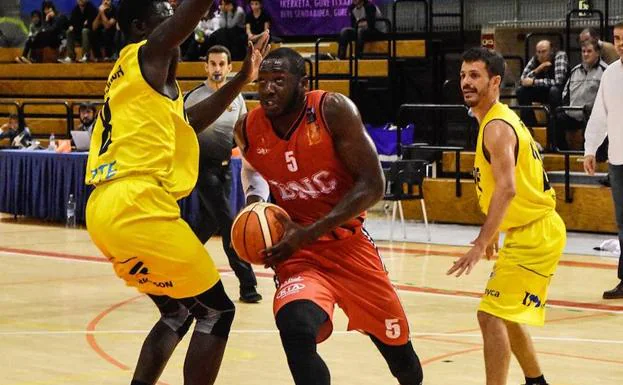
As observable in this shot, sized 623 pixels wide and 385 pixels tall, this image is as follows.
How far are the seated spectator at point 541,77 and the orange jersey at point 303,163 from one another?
36.2 feet

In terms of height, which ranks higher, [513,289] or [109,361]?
[513,289]

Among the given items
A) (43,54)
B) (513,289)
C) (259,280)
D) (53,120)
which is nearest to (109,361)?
(513,289)

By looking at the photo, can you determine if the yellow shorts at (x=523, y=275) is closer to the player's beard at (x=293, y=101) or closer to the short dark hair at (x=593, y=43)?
the player's beard at (x=293, y=101)

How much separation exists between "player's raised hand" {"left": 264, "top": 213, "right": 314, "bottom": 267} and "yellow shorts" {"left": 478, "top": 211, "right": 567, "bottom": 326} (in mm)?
1220

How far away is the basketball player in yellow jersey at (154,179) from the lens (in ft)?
17.0

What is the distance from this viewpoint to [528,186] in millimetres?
Answer: 6074

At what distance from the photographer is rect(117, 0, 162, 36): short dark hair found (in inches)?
212

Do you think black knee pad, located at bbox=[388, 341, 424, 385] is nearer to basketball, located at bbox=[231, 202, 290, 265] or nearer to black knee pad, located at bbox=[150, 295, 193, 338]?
basketball, located at bbox=[231, 202, 290, 265]

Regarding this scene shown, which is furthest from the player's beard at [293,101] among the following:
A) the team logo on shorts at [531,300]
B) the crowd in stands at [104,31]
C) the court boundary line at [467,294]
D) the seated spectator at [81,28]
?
the seated spectator at [81,28]

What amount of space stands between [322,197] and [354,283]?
0.41 meters

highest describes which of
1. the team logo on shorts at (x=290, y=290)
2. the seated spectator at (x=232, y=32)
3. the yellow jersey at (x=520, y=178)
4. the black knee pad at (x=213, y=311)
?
the seated spectator at (x=232, y=32)

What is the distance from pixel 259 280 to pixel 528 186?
17.3 feet

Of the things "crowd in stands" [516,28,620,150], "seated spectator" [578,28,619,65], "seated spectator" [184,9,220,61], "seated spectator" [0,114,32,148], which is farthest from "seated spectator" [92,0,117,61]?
"seated spectator" [578,28,619,65]

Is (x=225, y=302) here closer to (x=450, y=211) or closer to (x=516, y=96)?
(x=450, y=211)
